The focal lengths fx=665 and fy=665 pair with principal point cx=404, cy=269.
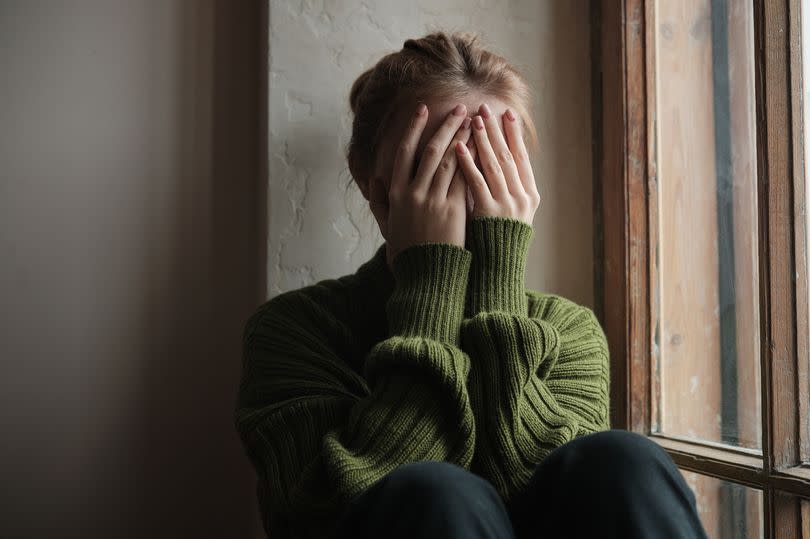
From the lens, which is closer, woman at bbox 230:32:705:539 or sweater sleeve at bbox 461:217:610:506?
woman at bbox 230:32:705:539

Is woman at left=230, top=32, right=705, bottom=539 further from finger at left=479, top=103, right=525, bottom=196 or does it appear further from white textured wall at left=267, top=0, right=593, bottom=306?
white textured wall at left=267, top=0, right=593, bottom=306

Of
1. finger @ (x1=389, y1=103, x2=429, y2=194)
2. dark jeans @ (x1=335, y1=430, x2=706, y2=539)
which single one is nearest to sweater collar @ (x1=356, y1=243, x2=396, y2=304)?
finger @ (x1=389, y1=103, x2=429, y2=194)

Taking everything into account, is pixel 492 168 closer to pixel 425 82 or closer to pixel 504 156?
pixel 504 156

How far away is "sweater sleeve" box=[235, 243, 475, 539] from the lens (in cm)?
67

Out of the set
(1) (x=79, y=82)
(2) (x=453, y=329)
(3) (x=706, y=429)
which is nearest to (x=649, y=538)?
(2) (x=453, y=329)

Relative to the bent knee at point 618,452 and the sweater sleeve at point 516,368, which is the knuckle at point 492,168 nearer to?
the sweater sleeve at point 516,368

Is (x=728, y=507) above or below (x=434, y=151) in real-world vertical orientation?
below

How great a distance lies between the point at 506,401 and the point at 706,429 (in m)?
0.40

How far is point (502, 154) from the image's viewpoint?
859mm

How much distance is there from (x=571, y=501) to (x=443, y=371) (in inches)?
A: 7.0

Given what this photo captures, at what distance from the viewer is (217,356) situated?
1099 mm

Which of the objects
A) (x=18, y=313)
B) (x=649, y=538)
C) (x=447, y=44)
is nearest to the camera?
(x=649, y=538)

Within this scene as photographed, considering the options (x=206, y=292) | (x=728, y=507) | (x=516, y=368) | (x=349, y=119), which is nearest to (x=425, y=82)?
(x=349, y=119)

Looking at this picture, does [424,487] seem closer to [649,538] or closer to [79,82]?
[649,538]
